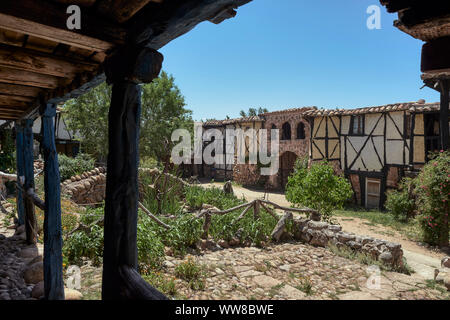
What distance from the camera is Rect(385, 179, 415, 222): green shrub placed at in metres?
10.4

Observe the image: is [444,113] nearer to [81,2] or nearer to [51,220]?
[81,2]

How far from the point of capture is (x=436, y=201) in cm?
770

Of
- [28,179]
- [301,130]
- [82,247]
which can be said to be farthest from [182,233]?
[301,130]

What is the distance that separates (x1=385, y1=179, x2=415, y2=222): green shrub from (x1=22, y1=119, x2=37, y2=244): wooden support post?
38.7 ft

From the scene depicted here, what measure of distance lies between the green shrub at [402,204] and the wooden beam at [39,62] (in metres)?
11.6

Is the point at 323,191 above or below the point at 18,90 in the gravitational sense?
below

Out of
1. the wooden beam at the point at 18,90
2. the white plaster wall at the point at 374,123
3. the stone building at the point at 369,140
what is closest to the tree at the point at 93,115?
the stone building at the point at 369,140

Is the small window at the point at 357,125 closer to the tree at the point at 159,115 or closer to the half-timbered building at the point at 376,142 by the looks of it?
the half-timbered building at the point at 376,142

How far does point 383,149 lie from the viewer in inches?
491

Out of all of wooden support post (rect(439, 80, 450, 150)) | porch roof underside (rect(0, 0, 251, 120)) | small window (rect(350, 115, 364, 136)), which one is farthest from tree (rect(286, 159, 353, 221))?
porch roof underside (rect(0, 0, 251, 120))

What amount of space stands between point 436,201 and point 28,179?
1007 centimetres

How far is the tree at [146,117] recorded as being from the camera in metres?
14.9

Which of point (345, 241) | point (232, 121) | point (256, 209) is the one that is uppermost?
point (232, 121)

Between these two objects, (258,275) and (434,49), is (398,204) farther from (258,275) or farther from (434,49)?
(434,49)
